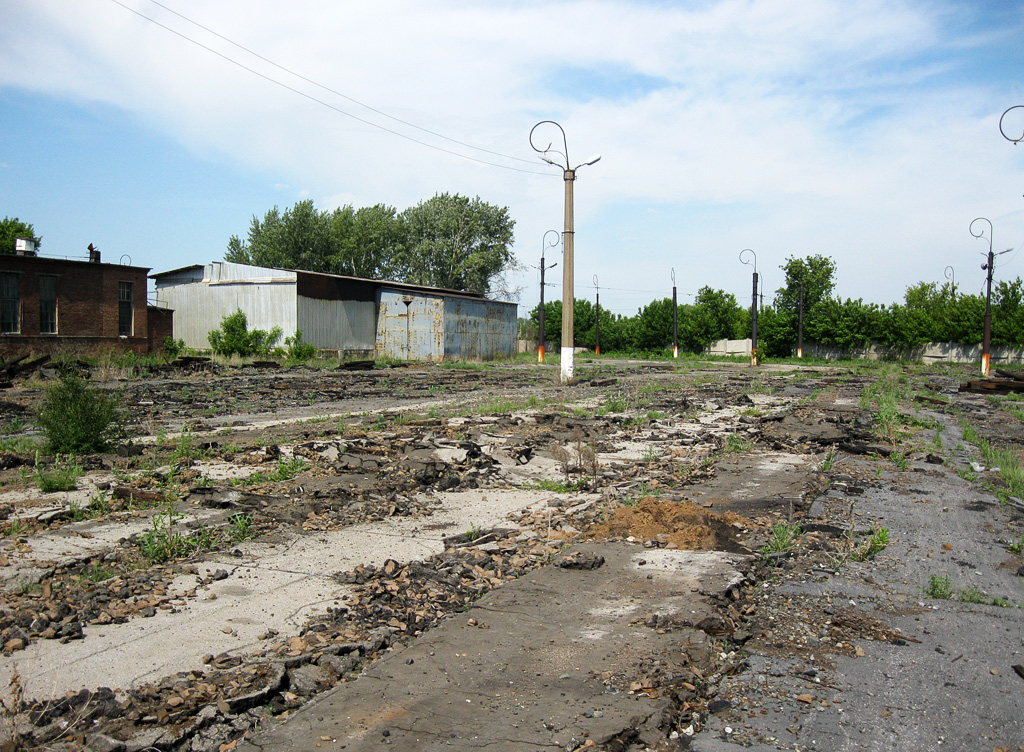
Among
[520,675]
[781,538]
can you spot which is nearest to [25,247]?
[781,538]

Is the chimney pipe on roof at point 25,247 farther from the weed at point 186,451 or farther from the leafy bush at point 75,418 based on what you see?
the weed at point 186,451

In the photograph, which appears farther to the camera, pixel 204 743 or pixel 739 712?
pixel 739 712

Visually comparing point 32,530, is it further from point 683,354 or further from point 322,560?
point 683,354

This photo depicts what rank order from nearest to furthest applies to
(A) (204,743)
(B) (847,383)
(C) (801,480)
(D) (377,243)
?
(A) (204,743) → (C) (801,480) → (B) (847,383) → (D) (377,243)

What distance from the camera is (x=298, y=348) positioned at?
37.0 metres

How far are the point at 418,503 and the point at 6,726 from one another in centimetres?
473

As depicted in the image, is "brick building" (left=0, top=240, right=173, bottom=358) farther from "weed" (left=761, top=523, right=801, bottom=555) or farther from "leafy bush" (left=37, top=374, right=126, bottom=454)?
"weed" (left=761, top=523, right=801, bottom=555)

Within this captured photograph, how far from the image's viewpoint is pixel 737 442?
12.2 metres

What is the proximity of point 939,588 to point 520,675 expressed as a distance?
3.24 meters

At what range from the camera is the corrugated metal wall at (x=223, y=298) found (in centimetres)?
3803

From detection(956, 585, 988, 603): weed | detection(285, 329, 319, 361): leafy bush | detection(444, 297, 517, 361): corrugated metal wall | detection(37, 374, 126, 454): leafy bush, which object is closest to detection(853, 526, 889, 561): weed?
detection(956, 585, 988, 603): weed

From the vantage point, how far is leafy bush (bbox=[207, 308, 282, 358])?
36844mm

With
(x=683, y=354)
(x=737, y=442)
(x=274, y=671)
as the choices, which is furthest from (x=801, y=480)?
(x=683, y=354)

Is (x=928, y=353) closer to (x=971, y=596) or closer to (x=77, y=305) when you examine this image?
(x=77, y=305)
